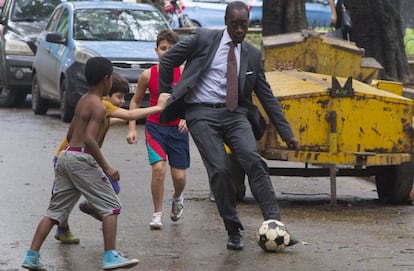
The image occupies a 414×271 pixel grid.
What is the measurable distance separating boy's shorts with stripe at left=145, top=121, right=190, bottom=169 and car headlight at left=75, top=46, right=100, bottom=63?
7.58 meters

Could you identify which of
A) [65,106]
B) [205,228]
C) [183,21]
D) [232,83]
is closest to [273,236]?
[232,83]

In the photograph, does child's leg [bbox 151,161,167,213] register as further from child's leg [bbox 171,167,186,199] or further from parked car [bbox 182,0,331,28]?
parked car [bbox 182,0,331,28]

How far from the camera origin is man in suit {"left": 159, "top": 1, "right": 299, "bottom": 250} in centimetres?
836

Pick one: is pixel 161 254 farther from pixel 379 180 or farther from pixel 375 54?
pixel 375 54

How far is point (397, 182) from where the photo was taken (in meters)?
10.7

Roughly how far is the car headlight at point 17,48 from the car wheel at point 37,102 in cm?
104

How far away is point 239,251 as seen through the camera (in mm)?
8406

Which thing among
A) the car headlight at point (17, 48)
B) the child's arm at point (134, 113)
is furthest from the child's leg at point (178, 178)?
the car headlight at point (17, 48)

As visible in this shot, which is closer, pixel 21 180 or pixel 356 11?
pixel 21 180

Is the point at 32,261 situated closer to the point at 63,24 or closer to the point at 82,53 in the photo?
the point at 82,53

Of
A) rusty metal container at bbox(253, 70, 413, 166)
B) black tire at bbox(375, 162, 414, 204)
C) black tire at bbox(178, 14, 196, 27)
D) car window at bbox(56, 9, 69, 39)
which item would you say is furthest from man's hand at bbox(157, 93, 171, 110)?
black tire at bbox(178, 14, 196, 27)

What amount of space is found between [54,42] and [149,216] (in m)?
7.99

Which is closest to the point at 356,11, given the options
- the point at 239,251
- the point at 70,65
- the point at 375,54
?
the point at 375,54

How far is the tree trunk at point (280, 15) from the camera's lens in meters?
19.2
